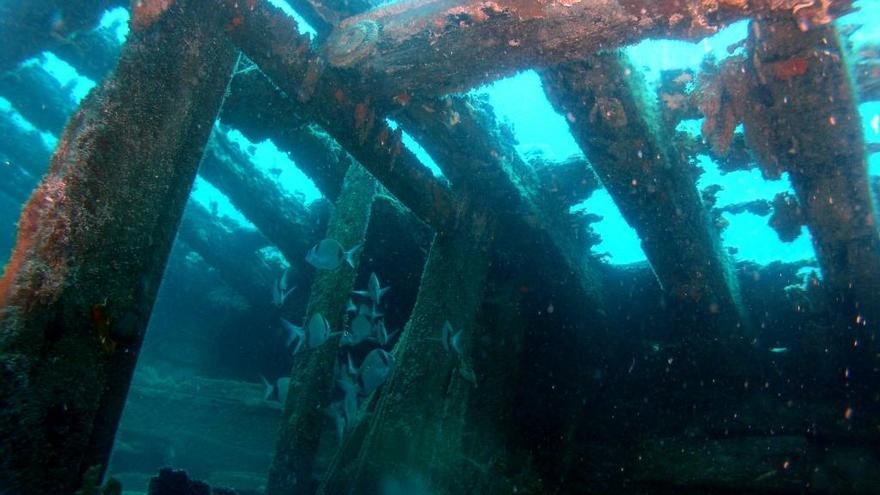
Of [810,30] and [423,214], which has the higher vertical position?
[810,30]

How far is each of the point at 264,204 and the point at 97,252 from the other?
28.2 feet

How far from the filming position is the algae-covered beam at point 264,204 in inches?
425

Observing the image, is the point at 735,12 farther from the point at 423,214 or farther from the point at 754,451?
the point at 754,451

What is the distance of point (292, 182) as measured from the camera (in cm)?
7088

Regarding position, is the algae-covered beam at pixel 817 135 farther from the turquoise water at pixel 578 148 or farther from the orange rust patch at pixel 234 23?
Answer: the orange rust patch at pixel 234 23

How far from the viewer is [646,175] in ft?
17.1

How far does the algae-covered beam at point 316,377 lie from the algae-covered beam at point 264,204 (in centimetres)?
413

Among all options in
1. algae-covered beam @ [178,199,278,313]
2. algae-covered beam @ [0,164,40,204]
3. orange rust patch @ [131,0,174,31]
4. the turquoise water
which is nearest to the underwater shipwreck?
orange rust patch @ [131,0,174,31]

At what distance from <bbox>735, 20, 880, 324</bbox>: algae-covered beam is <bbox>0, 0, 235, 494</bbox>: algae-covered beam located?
168 inches

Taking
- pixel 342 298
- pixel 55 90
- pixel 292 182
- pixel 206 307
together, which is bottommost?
pixel 342 298

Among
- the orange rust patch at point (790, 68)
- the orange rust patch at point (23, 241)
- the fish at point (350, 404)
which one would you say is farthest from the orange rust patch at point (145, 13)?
the fish at point (350, 404)

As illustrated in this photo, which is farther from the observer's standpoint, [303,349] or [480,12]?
[303,349]

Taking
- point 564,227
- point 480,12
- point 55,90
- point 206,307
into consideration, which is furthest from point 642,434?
point 55,90

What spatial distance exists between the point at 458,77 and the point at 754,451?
6.43 m
